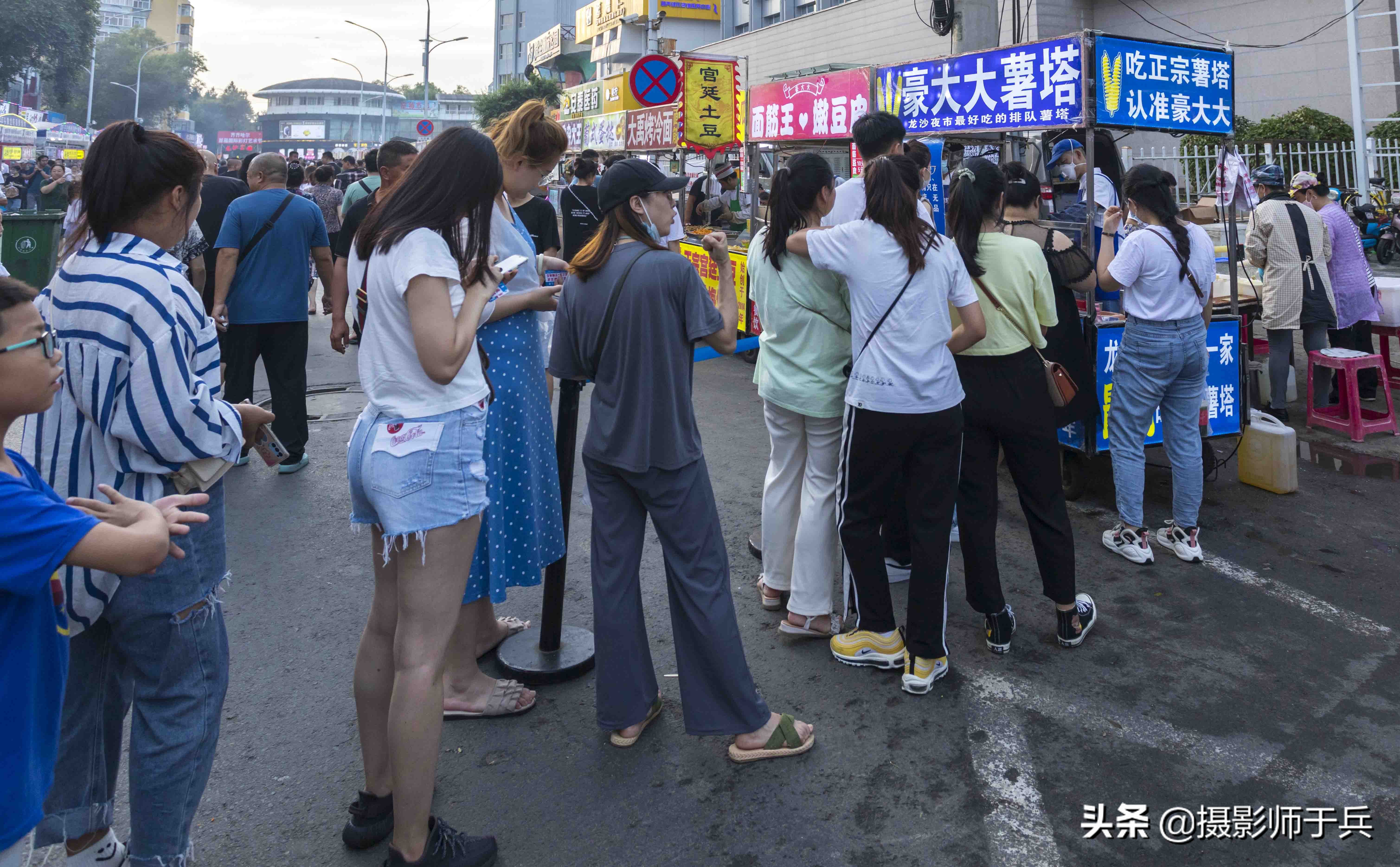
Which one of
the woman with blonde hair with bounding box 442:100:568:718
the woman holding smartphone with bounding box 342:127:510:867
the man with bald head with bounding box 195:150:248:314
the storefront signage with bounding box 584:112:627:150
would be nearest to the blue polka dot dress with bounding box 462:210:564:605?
the woman with blonde hair with bounding box 442:100:568:718

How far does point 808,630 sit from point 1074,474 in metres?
2.57

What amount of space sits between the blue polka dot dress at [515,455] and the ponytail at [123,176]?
1059 millimetres

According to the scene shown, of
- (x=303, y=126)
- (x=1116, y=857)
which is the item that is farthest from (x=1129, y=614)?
(x=303, y=126)

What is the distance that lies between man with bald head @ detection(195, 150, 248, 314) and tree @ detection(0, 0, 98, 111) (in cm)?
4982

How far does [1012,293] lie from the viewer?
12.1 feet

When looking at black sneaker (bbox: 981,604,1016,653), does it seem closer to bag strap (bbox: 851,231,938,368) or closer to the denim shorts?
bag strap (bbox: 851,231,938,368)

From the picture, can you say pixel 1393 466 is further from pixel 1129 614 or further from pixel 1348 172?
pixel 1348 172

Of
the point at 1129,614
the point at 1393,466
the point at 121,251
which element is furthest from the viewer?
the point at 1393,466

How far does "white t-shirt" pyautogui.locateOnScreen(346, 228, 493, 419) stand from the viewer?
2297mm

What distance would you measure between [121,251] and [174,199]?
0.60ft

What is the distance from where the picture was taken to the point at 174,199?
7.36ft

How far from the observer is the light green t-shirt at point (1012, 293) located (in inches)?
146

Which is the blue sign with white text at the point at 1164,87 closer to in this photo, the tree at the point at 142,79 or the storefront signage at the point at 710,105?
the storefront signage at the point at 710,105

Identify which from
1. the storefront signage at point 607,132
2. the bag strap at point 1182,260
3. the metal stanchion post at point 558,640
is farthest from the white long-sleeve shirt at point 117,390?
the storefront signage at point 607,132
